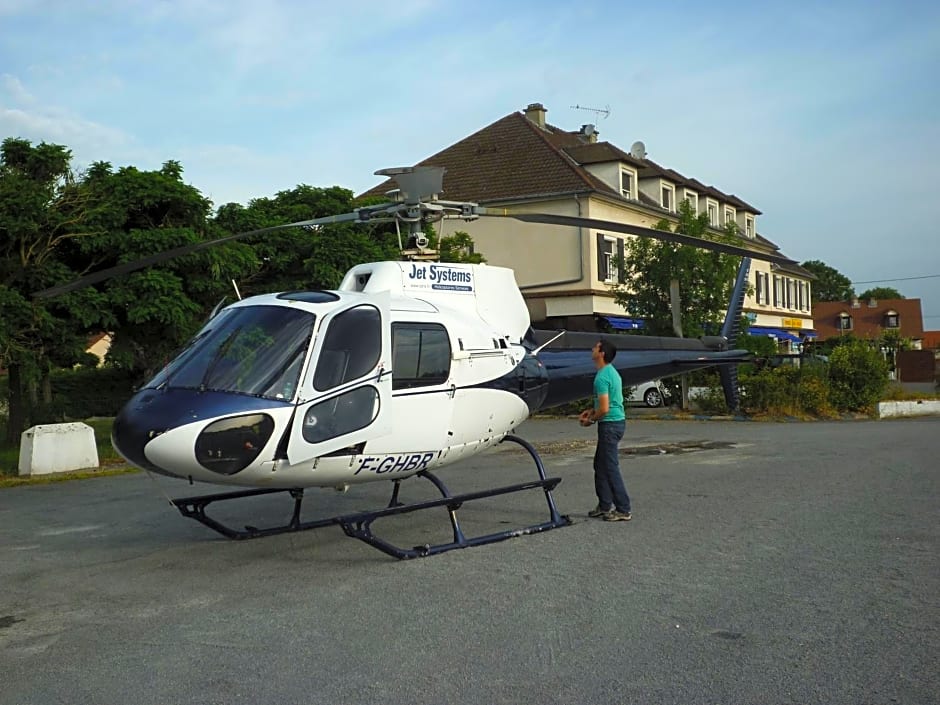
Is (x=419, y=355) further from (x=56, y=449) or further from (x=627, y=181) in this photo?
(x=627, y=181)

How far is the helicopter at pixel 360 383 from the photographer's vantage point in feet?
23.8

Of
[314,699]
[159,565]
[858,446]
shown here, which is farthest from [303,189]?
[314,699]

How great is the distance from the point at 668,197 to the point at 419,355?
35.3 m

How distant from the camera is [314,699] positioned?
15.9 feet

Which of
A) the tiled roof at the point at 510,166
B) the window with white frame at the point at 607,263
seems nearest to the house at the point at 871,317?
the tiled roof at the point at 510,166

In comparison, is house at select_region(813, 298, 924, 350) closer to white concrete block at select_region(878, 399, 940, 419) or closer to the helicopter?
white concrete block at select_region(878, 399, 940, 419)

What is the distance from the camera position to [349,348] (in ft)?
26.0

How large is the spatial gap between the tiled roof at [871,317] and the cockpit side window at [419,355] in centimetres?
9102

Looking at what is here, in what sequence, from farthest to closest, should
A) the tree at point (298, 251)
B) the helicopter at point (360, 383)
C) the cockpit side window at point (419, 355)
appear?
1. the tree at point (298, 251)
2. the cockpit side window at point (419, 355)
3. the helicopter at point (360, 383)

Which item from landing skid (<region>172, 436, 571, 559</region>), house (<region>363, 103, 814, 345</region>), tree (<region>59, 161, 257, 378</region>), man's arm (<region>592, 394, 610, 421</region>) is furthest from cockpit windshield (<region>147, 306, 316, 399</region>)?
house (<region>363, 103, 814, 345</region>)

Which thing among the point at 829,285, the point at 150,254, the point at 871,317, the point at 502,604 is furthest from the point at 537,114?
the point at 829,285

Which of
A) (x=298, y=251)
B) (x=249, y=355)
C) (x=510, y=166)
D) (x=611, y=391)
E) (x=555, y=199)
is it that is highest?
(x=510, y=166)

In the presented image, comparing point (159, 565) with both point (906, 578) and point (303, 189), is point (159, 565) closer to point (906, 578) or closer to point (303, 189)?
point (906, 578)

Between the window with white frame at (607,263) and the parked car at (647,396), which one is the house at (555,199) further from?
the parked car at (647,396)
